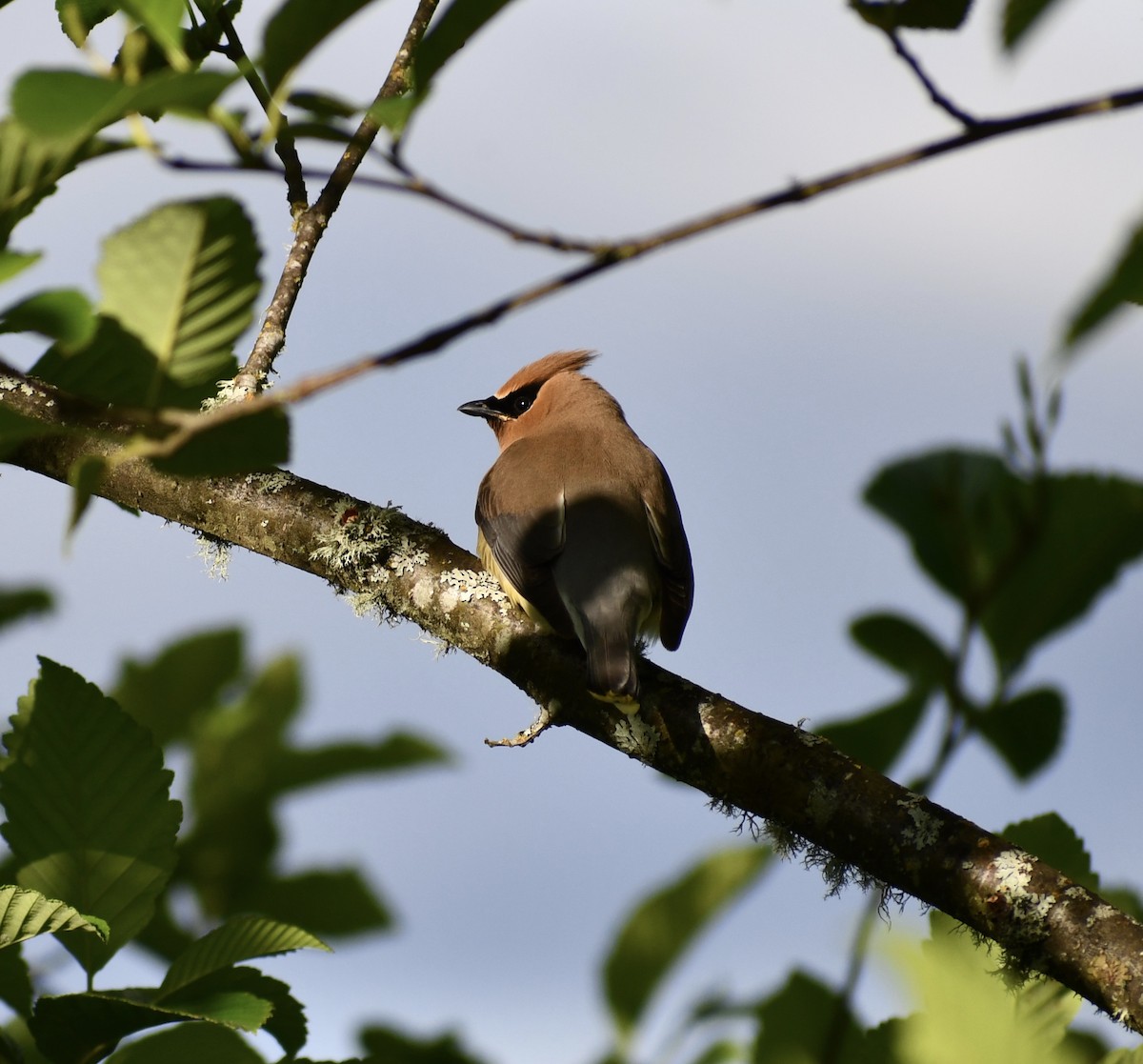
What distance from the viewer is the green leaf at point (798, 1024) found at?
1889mm

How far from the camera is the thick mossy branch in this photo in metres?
2.37

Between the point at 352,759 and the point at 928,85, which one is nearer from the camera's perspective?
the point at 928,85

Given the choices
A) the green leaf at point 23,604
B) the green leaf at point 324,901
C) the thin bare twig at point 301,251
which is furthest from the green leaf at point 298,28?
the green leaf at point 23,604

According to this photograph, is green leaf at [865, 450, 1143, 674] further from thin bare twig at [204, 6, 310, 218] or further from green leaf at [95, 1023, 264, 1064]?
green leaf at [95, 1023, 264, 1064]

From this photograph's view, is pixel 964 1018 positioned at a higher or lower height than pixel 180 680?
higher

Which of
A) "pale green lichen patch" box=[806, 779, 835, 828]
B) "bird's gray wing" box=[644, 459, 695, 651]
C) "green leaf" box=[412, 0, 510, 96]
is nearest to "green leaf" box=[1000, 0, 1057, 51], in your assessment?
"green leaf" box=[412, 0, 510, 96]

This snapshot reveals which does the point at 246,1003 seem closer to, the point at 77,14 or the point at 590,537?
the point at 77,14

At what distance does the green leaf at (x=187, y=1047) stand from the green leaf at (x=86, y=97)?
3.92 feet

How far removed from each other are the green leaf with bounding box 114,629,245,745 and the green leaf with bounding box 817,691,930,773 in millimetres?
1808

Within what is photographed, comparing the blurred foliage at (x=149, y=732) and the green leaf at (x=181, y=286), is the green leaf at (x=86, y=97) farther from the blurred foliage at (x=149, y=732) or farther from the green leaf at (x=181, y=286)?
the green leaf at (x=181, y=286)

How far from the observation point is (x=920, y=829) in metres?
2.54

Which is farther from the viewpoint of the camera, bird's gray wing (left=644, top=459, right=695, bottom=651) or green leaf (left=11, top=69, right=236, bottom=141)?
bird's gray wing (left=644, top=459, right=695, bottom=651)

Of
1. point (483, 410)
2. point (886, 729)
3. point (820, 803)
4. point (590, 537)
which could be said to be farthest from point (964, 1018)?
point (483, 410)

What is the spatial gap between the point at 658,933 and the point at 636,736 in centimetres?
71
